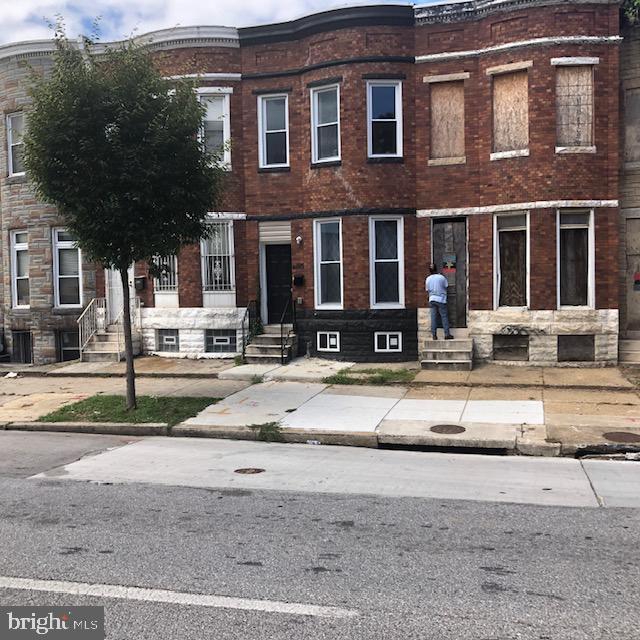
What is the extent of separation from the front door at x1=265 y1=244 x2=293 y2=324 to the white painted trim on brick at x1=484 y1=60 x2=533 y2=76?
6116 mm

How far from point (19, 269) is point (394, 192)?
10.5 m

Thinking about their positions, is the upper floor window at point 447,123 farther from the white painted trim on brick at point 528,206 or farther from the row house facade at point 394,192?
the white painted trim on brick at point 528,206

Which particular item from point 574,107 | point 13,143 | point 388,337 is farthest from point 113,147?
point 13,143

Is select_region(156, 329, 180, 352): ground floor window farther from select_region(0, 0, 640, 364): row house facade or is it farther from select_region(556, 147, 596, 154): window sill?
select_region(556, 147, 596, 154): window sill

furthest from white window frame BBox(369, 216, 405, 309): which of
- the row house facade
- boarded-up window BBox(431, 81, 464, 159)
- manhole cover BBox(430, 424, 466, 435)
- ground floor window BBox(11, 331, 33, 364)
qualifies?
ground floor window BBox(11, 331, 33, 364)

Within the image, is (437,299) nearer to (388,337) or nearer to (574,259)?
(388,337)

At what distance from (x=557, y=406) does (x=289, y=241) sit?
8.11 meters

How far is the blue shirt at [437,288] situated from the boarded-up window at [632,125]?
474 centimetres

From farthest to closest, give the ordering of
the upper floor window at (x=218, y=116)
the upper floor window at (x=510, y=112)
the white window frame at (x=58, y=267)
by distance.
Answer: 1. the white window frame at (x=58, y=267)
2. the upper floor window at (x=218, y=116)
3. the upper floor window at (x=510, y=112)

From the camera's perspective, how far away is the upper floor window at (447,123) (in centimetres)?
1546

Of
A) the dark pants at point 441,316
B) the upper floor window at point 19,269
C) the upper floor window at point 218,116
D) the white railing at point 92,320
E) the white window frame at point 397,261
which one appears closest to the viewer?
the dark pants at point 441,316

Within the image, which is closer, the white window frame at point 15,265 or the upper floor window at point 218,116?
the upper floor window at point 218,116

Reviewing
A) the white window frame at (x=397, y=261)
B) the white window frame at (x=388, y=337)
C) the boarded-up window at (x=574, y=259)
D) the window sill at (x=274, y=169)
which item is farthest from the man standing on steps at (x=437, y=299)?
the window sill at (x=274, y=169)

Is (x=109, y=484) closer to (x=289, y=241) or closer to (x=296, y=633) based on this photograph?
(x=296, y=633)
